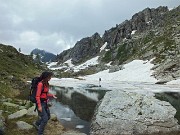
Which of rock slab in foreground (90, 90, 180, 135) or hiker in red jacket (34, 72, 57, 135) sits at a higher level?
hiker in red jacket (34, 72, 57, 135)

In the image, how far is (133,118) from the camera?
23.0 meters

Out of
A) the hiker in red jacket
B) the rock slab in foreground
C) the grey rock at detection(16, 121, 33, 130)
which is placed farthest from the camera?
the rock slab in foreground

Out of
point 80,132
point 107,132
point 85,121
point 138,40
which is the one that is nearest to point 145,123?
point 107,132

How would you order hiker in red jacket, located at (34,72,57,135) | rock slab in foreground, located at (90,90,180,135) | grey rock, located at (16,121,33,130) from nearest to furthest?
hiker in red jacket, located at (34,72,57,135), grey rock, located at (16,121,33,130), rock slab in foreground, located at (90,90,180,135)

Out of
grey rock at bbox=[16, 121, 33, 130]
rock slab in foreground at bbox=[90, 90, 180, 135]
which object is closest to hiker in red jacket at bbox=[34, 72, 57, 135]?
grey rock at bbox=[16, 121, 33, 130]

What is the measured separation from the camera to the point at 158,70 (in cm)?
9069

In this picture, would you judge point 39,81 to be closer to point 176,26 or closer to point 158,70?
point 158,70

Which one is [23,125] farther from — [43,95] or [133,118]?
[133,118]

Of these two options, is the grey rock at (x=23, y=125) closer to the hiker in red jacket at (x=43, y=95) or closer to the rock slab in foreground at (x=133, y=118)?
the hiker in red jacket at (x=43, y=95)

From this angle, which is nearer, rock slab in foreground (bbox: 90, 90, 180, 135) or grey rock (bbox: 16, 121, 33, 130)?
grey rock (bbox: 16, 121, 33, 130)

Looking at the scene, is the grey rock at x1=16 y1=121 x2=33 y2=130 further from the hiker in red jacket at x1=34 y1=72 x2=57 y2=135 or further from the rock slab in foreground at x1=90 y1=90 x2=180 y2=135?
the rock slab in foreground at x1=90 y1=90 x2=180 y2=135

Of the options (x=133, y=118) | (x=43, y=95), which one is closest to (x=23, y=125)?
(x=43, y=95)

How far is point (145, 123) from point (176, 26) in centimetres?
14861

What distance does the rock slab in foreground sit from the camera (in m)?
22.7
